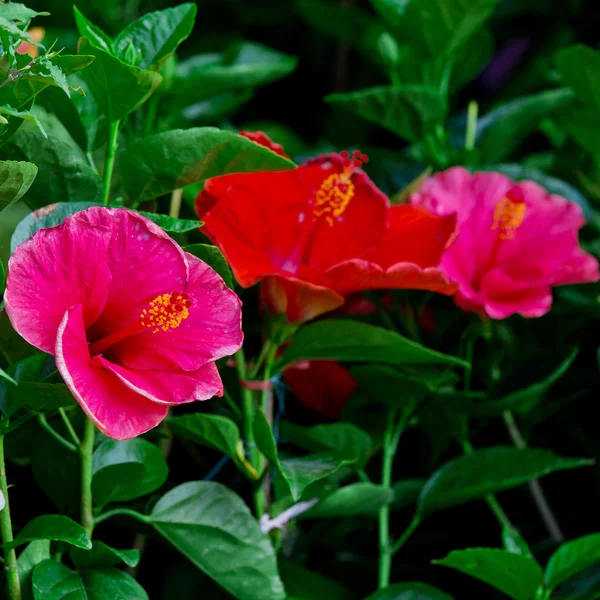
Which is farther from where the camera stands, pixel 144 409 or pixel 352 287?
pixel 352 287

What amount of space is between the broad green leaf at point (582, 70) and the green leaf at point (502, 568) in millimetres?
493

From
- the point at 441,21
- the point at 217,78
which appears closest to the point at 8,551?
the point at 217,78

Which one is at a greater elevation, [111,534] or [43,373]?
[43,373]

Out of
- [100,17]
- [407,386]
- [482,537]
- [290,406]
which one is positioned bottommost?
[482,537]

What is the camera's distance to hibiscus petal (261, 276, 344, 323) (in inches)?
21.5

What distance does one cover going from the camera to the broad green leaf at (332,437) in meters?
0.64

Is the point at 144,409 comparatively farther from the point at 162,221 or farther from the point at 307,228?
the point at 307,228

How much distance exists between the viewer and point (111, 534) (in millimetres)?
669

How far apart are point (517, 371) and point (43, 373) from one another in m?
0.47

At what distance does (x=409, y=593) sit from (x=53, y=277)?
0.35m

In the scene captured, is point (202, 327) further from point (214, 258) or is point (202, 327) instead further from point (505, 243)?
point (505, 243)

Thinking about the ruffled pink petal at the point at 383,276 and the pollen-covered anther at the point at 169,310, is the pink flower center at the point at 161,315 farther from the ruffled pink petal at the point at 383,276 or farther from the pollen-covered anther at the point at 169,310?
the ruffled pink petal at the point at 383,276

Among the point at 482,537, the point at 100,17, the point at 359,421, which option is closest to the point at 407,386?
the point at 359,421

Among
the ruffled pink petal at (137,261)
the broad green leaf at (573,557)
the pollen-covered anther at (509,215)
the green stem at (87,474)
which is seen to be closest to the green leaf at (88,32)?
the ruffled pink petal at (137,261)
